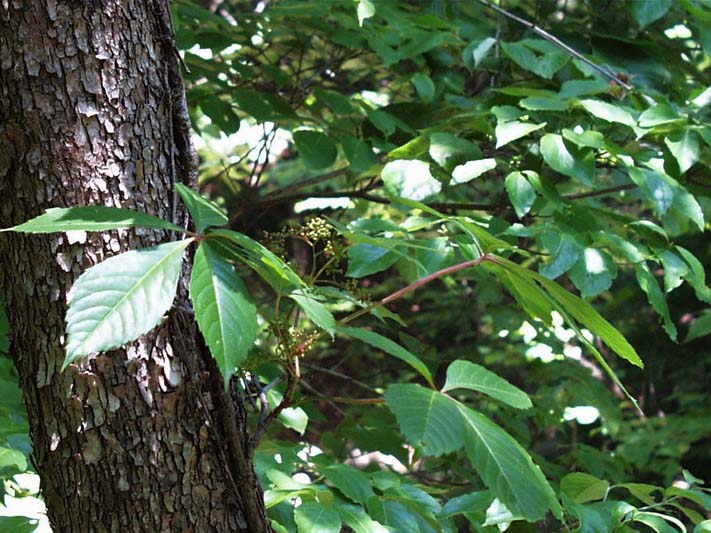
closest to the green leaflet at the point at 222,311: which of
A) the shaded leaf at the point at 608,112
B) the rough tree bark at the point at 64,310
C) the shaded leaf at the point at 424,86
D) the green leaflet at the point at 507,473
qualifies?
the rough tree bark at the point at 64,310

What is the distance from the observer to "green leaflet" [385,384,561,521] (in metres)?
1.00

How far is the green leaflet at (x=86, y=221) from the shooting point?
88cm

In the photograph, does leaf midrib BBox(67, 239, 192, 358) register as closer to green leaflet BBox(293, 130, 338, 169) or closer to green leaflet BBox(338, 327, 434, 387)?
green leaflet BBox(338, 327, 434, 387)

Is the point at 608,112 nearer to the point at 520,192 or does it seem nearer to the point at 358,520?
the point at 520,192

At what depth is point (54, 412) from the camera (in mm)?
1106

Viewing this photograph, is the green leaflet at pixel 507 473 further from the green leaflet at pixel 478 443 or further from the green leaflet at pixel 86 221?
the green leaflet at pixel 86 221

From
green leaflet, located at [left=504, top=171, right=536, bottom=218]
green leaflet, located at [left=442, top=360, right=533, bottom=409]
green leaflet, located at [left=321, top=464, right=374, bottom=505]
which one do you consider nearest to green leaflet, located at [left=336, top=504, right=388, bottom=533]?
green leaflet, located at [left=321, top=464, right=374, bottom=505]

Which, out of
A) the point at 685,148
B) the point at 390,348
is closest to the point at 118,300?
the point at 390,348

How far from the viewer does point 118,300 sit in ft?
2.80

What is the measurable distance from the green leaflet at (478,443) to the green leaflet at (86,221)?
376 mm

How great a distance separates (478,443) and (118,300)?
0.48 metres

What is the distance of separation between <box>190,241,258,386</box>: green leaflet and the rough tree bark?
227 millimetres

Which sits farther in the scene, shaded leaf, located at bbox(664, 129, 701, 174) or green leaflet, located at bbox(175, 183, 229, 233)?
shaded leaf, located at bbox(664, 129, 701, 174)

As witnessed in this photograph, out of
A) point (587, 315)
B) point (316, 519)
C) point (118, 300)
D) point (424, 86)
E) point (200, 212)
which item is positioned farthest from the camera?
point (424, 86)
